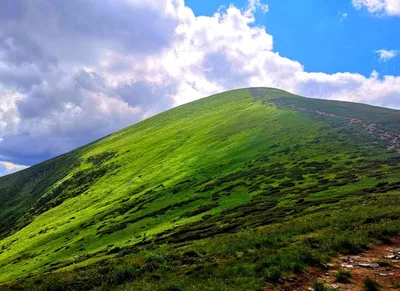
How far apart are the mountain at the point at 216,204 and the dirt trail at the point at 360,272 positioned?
80 centimetres

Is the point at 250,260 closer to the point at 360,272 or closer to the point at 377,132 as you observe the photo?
the point at 360,272

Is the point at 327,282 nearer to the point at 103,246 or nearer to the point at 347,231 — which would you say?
the point at 347,231

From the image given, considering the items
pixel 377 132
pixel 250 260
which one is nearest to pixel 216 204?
pixel 250 260

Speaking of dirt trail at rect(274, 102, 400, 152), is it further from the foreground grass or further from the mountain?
the foreground grass

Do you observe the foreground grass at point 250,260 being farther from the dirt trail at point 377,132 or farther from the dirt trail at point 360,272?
the dirt trail at point 377,132

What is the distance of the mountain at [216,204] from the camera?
23.8 meters

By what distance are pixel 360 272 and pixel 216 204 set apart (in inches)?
2113

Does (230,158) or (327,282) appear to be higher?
(230,158)

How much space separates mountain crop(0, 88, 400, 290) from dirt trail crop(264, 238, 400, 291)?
0.80 meters

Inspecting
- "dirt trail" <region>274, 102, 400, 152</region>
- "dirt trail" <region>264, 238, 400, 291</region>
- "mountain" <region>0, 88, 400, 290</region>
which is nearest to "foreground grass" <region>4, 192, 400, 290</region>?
"mountain" <region>0, 88, 400, 290</region>

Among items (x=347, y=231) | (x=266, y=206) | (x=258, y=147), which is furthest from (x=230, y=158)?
(x=347, y=231)

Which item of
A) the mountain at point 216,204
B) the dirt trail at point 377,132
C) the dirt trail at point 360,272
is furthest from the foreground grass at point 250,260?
the dirt trail at point 377,132

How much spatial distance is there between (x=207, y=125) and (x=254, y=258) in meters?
163

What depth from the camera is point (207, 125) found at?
184 m
